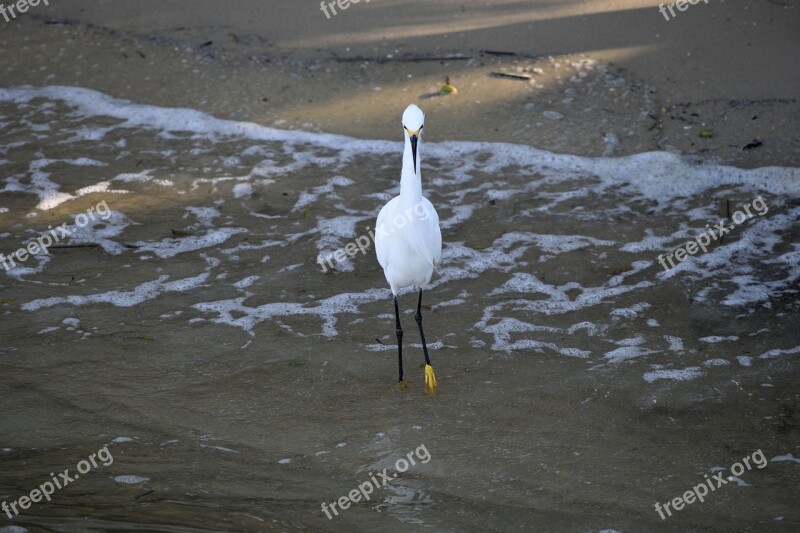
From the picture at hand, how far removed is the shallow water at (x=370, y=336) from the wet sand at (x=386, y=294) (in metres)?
0.02

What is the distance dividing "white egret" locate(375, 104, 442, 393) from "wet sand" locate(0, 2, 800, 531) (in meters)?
0.52

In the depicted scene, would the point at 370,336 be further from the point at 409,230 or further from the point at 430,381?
the point at 409,230

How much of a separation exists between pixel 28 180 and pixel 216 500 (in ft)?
15.1

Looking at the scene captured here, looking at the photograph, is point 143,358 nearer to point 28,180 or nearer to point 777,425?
point 28,180

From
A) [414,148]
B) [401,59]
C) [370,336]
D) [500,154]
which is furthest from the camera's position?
[401,59]

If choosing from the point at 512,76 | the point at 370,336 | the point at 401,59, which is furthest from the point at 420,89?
the point at 370,336

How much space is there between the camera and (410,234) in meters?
4.81

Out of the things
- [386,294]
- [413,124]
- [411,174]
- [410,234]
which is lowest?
[386,294]

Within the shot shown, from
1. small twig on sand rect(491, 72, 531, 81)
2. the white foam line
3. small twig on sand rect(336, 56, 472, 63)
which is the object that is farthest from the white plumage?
small twig on sand rect(336, 56, 472, 63)

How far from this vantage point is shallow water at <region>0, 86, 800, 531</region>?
13.0ft

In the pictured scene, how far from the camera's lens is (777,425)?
4.40 metres

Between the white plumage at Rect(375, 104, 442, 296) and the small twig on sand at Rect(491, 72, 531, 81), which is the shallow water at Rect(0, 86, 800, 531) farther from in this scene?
the small twig on sand at Rect(491, 72, 531, 81)

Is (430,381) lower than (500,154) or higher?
lower

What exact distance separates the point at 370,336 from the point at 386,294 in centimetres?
58
